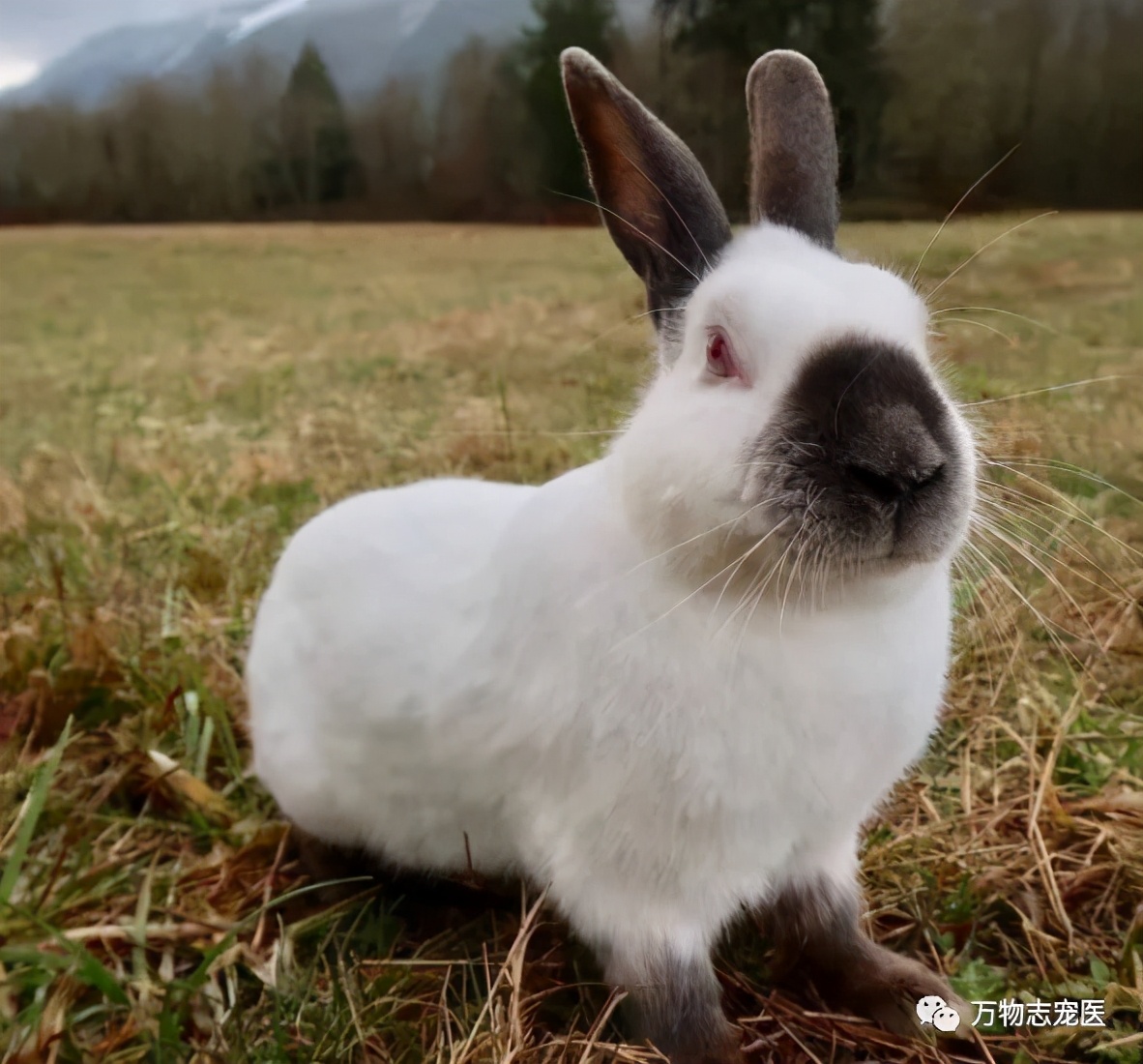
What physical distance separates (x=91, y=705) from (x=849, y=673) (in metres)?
1.07

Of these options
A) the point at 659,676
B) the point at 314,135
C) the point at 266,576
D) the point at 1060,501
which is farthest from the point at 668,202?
the point at 266,576

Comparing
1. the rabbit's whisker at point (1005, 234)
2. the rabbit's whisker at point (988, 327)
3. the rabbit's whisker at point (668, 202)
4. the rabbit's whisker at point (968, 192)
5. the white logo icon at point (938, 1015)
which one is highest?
the rabbit's whisker at point (668, 202)

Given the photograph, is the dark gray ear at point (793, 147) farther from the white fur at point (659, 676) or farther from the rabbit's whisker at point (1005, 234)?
the rabbit's whisker at point (1005, 234)

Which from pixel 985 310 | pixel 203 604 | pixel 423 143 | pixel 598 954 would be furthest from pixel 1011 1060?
pixel 203 604

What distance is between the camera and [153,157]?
1350 mm

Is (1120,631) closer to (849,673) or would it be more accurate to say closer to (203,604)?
(849,673)

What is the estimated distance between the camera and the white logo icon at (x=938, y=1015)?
93 centimetres

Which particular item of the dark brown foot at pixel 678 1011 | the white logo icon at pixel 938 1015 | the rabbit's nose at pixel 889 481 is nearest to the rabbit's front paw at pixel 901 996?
the white logo icon at pixel 938 1015

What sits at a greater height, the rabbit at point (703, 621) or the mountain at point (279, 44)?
the mountain at point (279, 44)

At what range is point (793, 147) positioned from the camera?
0.88 m

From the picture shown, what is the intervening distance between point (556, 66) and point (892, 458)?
664 millimetres

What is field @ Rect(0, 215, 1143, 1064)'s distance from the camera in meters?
0.96

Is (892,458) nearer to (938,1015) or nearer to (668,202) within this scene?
(668,202)

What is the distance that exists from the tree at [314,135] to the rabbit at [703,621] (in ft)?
1.81
